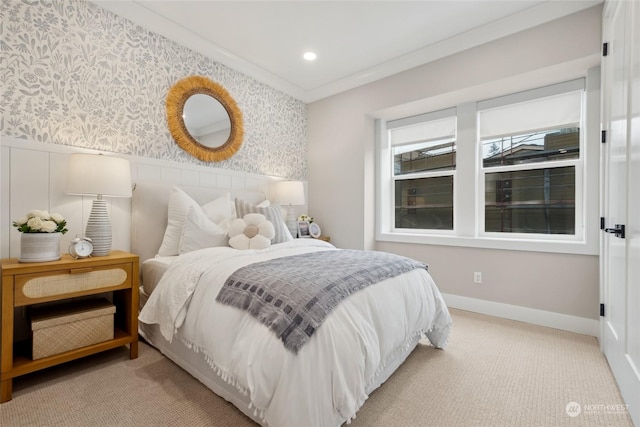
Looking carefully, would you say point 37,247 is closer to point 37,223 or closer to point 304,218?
point 37,223

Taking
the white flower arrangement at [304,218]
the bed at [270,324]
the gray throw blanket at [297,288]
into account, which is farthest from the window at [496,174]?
the gray throw blanket at [297,288]

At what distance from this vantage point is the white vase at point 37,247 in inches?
67.7

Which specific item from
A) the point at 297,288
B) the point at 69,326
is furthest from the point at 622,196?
the point at 69,326

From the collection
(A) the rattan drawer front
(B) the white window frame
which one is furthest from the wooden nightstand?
(B) the white window frame

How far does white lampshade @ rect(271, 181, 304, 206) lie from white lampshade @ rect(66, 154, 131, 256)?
1700mm

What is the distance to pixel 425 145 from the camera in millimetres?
3674

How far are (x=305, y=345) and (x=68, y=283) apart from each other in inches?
62.9

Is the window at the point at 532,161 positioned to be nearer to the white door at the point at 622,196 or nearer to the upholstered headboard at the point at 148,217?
the white door at the point at 622,196

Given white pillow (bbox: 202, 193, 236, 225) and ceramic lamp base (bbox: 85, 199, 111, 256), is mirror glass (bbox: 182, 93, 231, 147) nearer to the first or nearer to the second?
white pillow (bbox: 202, 193, 236, 225)

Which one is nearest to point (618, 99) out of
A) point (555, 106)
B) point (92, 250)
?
point (555, 106)

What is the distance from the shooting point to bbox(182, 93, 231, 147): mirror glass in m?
2.95

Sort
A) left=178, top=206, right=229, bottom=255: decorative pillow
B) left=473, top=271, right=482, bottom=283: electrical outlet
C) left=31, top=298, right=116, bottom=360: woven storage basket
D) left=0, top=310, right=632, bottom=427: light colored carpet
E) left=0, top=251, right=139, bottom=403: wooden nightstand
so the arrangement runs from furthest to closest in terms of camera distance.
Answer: left=473, top=271, right=482, bottom=283: electrical outlet < left=178, top=206, right=229, bottom=255: decorative pillow < left=31, top=298, right=116, bottom=360: woven storage basket < left=0, top=251, right=139, bottom=403: wooden nightstand < left=0, top=310, right=632, bottom=427: light colored carpet

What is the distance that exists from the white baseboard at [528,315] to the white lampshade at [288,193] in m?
2.04

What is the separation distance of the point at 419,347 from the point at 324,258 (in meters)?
1.07
